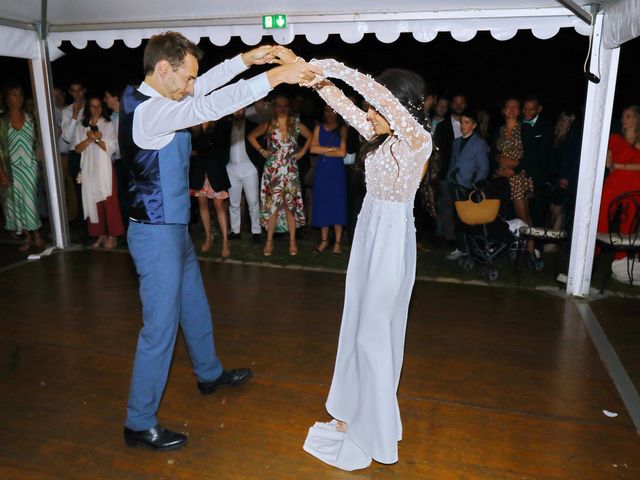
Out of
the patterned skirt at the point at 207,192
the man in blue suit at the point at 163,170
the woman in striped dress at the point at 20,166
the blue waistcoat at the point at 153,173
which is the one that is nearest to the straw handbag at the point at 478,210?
the patterned skirt at the point at 207,192

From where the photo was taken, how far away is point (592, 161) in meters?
4.63

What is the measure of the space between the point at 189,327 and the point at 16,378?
1.25m

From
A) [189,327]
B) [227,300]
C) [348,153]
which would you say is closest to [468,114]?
[348,153]

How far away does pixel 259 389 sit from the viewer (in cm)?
331

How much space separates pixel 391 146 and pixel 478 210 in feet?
10.7

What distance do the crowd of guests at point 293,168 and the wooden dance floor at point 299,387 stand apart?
1.25m

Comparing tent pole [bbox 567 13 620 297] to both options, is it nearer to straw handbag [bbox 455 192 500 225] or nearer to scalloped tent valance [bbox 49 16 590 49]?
scalloped tent valance [bbox 49 16 590 49]

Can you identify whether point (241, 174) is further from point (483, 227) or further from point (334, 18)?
point (483, 227)

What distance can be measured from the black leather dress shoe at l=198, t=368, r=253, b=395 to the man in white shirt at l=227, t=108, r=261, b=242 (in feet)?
10.9

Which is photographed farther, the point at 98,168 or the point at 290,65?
the point at 98,168

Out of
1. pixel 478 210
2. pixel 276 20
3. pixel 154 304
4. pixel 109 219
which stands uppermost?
pixel 276 20

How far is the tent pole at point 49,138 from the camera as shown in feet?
19.0

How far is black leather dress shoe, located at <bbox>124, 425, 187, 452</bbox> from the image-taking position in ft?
8.88

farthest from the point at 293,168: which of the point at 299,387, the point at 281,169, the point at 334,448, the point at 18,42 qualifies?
the point at 334,448
